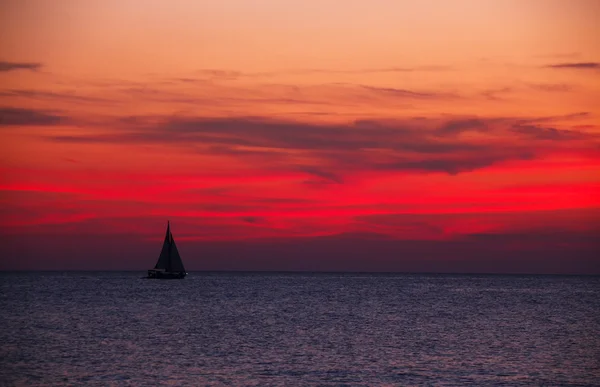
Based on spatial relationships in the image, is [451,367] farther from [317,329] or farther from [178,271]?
[178,271]

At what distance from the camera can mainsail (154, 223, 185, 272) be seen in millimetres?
176125

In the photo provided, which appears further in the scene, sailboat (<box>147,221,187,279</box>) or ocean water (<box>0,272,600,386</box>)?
sailboat (<box>147,221,187,279</box>)

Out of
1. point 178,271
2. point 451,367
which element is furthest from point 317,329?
point 178,271

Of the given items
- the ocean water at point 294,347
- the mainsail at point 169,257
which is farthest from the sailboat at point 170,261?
the ocean water at point 294,347

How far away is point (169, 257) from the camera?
18025cm

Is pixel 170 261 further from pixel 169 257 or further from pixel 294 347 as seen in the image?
pixel 294 347

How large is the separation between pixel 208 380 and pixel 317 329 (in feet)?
109

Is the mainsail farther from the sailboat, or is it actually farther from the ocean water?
the ocean water

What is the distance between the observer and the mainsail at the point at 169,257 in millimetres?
176125

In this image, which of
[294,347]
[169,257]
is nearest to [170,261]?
[169,257]

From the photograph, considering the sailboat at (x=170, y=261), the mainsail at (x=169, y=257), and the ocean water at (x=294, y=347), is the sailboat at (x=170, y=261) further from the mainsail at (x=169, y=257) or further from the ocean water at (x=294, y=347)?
the ocean water at (x=294, y=347)

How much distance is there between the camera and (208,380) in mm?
50656

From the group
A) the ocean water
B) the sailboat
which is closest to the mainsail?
the sailboat

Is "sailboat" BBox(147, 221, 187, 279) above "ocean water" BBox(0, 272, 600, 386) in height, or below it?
above
